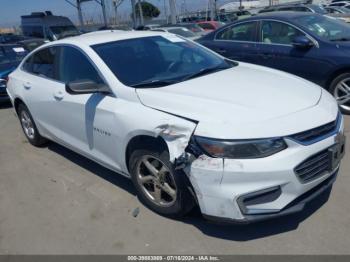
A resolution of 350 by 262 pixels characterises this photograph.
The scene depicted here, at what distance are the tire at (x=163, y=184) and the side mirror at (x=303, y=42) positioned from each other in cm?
363

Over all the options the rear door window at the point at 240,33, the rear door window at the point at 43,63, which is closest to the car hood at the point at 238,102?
the rear door window at the point at 43,63

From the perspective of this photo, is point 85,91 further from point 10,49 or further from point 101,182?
point 10,49

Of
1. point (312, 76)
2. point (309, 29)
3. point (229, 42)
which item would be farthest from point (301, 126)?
point (229, 42)

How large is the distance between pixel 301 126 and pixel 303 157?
0.75 ft

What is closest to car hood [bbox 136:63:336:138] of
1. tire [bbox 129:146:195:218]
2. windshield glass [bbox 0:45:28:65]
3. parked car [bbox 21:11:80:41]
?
tire [bbox 129:146:195:218]

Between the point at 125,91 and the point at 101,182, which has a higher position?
the point at 125,91

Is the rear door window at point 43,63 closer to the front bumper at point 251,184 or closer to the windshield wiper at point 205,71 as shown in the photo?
the windshield wiper at point 205,71

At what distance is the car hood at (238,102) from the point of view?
105 inches

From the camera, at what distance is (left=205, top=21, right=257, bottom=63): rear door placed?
6.53 m

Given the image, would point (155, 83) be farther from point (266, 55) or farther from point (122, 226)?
point (266, 55)

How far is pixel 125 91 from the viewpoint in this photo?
332 centimetres

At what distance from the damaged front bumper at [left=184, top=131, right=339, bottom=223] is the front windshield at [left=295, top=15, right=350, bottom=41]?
3644 millimetres

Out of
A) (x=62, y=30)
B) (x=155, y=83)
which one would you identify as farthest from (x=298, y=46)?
(x=62, y=30)

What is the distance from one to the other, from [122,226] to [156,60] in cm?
167
